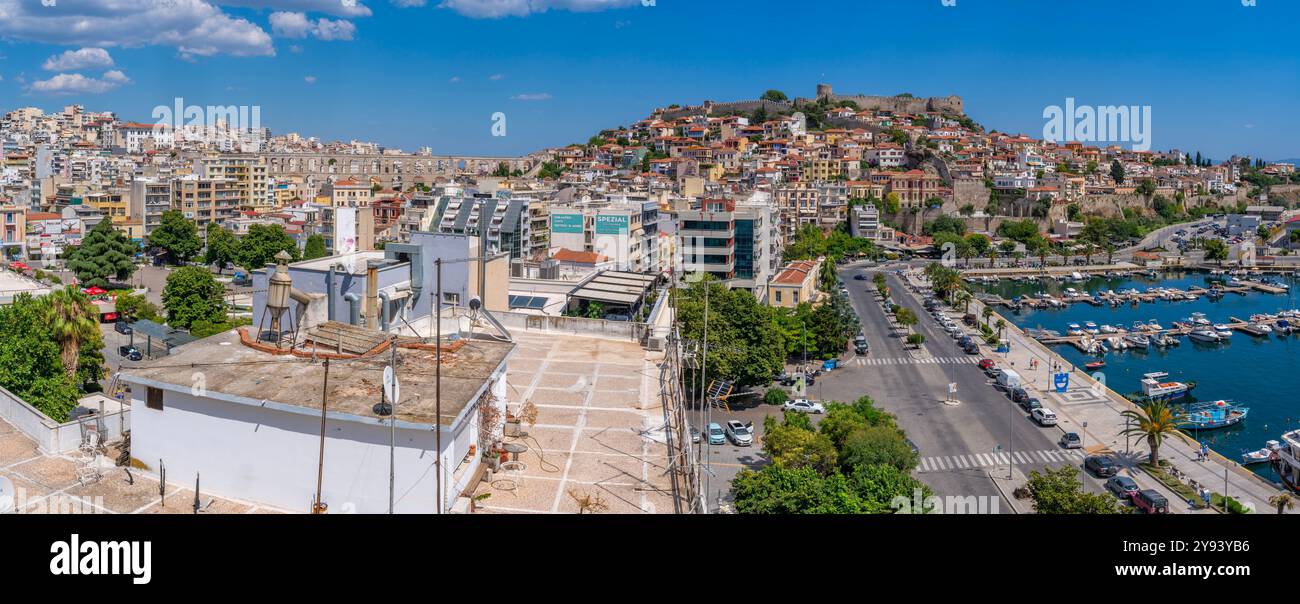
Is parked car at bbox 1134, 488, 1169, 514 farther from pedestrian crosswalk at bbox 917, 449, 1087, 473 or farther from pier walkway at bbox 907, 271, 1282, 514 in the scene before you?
pedestrian crosswalk at bbox 917, 449, 1087, 473

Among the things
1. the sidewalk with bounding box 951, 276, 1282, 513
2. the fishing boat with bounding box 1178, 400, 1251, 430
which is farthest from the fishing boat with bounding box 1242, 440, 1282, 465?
the fishing boat with bounding box 1178, 400, 1251, 430

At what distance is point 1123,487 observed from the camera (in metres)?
12.0

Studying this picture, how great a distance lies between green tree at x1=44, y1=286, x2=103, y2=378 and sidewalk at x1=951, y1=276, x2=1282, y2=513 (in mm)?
14391

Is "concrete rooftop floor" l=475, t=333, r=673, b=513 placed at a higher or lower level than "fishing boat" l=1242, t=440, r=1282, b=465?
higher

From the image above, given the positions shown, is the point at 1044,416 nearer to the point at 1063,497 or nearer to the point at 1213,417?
the point at 1213,417

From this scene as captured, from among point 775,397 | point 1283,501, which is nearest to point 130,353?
point 775,397

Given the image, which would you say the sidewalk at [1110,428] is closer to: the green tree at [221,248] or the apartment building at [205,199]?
the green tree at [221,248]

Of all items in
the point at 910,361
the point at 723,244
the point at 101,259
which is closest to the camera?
the point at 910,361

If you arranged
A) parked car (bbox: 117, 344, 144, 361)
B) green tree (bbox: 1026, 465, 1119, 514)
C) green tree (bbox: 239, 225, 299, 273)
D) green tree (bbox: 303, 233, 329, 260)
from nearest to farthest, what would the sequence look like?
1. green tree (bbox: 1026, 465, 1119, 514)
2. parked car (bbox: 117, 344, 144, 361)
3. green tree (bbox: 303, 233, 329, 260)
4. green tree (bbox: 239, 225, 299, 273)

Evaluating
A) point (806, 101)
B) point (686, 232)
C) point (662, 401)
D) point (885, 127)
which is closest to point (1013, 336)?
point (686, 232)

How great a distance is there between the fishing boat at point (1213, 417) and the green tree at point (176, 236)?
29.4 metres

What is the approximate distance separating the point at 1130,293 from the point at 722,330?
2343 cm

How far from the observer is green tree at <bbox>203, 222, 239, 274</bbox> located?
29.5 m

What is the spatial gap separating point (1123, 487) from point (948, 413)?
393cm
